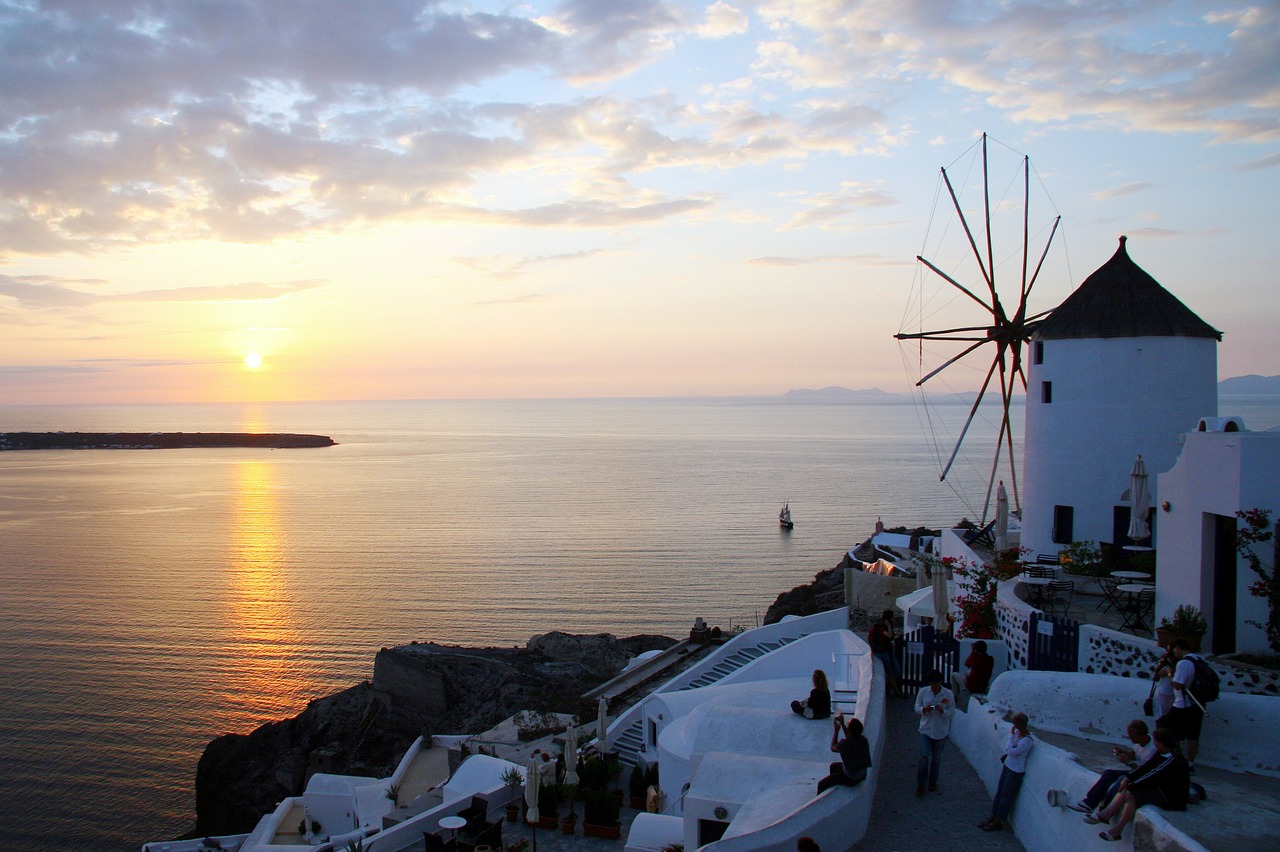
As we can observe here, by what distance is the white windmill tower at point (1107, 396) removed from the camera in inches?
805

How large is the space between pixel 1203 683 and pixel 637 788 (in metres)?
8.90

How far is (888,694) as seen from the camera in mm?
13469

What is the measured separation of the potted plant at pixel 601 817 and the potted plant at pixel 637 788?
1.97 metres

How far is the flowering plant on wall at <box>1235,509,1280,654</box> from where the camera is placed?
11.6 meters

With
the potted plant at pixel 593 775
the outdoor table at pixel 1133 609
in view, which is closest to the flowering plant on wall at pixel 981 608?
the outdoor table at pixel 1133 609

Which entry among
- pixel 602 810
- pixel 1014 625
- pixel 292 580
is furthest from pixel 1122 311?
pixel 292 580

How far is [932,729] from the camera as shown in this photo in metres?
9.89

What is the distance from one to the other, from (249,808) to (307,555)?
137 feet

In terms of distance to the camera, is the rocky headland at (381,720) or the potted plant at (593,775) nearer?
the potted plant at (593,775)

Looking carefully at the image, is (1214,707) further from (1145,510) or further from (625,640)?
(625,640)

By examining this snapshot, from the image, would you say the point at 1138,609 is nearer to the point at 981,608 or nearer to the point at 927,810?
the point at 981,608

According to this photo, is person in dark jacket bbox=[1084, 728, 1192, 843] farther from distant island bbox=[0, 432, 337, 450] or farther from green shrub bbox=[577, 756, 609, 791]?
distant island bbox=[0, 432, 337, 450]

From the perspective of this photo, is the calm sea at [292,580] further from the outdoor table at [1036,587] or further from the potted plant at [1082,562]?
the potted plant at [1082,562]

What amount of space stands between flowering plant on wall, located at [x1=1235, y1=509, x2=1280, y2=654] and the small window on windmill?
966 centimetres
